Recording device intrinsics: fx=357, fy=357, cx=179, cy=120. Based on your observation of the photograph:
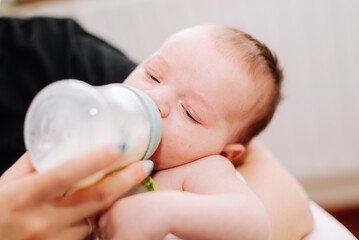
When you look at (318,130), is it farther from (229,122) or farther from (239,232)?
(239,232)

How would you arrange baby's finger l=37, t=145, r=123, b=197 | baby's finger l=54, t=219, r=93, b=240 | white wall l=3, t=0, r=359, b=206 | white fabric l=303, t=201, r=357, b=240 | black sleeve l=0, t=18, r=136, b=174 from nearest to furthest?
baby's finger l=37, t=145, r=123, b=197, baby's finger l=54, t=219, r=93, b=240, white fabric l=303, t=201, r=357, b=240, black sleeve l=0, t=18, r=136, b=174, white wall l=3, t=0, r=359, b=206

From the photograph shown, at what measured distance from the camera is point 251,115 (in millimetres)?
953

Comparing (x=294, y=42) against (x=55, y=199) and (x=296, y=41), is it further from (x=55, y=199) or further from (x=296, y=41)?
(x=55, y=199)

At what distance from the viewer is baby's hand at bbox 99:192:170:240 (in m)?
0.66

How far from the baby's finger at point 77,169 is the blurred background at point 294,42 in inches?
55.1

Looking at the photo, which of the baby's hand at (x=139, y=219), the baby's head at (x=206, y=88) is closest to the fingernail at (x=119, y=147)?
the baby's hand at (x=139, y=219)

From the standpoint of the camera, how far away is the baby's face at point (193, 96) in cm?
84

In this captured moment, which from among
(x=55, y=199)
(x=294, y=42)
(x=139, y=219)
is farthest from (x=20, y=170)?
(x=294, y=42)

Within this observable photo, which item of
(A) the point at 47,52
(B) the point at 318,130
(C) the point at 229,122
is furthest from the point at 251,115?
(B) the point at 318,130

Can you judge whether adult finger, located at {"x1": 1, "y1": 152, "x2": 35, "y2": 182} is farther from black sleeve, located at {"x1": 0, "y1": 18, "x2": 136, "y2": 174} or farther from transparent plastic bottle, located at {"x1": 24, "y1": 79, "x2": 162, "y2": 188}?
black sleeve, located at {"x1": 0, "y1": 18, "x2": 136, "y2": 174}

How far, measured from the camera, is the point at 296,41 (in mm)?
1787

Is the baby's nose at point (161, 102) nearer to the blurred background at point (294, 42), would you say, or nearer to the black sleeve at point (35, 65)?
the black sleeve at point (35, 65)

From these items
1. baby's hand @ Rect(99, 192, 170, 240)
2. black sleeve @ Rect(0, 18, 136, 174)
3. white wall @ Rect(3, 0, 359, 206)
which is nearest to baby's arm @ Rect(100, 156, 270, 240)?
baby's hand @ Rect(99, 192, 170, 240)

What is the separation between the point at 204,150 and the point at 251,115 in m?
0.17
